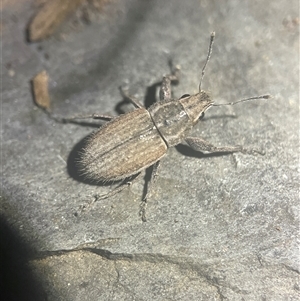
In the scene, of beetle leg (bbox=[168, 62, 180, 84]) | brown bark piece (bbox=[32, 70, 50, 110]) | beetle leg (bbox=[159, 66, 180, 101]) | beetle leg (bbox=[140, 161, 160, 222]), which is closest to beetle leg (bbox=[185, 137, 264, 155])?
beetle leg (bbox=[140, 161, 160, 222])

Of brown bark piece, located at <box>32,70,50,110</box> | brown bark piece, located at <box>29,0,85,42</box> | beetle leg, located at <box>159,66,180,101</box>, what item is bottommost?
beetle leg, located at <box>159,66,180,101</box>

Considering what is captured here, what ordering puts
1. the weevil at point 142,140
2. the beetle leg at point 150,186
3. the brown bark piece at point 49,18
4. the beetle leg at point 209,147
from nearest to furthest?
the weevil at point 142,140
the beetle leg at point 150,186
the beetle leg at point 209,147
the brown bark piece at point 49,18

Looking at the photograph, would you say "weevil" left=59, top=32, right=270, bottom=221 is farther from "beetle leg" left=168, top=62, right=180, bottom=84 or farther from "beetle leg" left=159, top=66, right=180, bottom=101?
"beetle leg" left=168, top=62, right=180, bottom=84

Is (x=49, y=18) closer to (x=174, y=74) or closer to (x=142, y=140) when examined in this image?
(x=174, y=74)

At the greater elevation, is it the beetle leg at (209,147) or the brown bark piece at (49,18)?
the brown bark piece at (49,18)

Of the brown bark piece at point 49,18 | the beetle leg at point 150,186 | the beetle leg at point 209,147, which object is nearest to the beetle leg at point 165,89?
the beetle leg at point 209,147

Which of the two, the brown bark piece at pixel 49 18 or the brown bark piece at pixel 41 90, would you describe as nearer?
the brown bark piece at pixel 41 90

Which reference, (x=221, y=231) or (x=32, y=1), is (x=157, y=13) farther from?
(x=221, y=231)

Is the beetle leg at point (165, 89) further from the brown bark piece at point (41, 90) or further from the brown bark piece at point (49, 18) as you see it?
the brown bark piece at point (49, 18)
